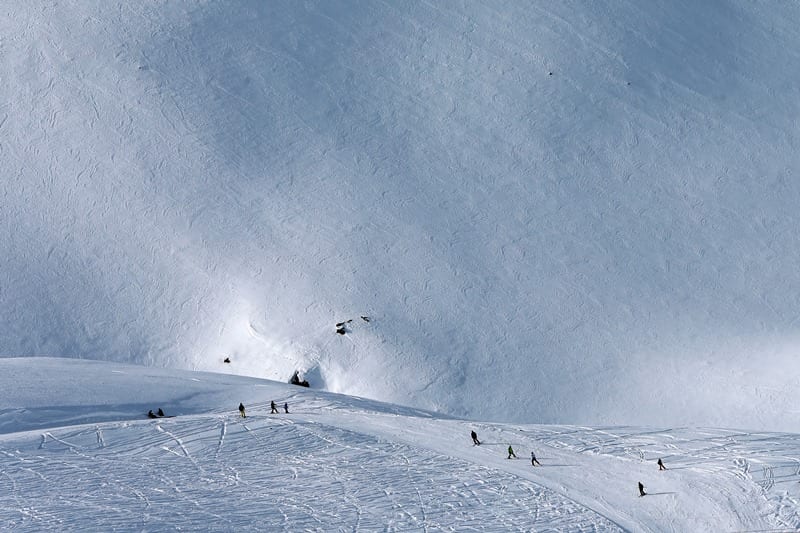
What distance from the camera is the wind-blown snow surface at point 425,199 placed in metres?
42.7

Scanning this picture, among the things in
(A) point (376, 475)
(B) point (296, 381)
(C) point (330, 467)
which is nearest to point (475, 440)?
(A) point (376, 475)

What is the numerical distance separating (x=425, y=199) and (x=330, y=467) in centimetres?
1865

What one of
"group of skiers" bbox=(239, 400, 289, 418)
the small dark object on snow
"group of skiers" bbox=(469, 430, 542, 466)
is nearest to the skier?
"group of skiers" bbox=(469, 430, 542, 466)

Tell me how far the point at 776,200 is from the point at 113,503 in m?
32.9

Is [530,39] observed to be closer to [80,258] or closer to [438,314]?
[438,314]

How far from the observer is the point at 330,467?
33.8m

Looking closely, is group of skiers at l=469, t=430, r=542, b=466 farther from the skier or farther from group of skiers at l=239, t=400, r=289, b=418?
group of skiers at l=239, t=400, r=289, b=418

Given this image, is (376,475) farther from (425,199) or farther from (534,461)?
(425,199)

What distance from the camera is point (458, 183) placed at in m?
50.3

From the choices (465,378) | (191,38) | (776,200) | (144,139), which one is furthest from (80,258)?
(776,200)

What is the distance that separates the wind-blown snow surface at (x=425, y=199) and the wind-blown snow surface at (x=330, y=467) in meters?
4.51

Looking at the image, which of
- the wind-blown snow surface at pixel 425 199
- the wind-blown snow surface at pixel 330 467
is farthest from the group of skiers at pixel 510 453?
the wind-blown snow surface at pixel 425 199

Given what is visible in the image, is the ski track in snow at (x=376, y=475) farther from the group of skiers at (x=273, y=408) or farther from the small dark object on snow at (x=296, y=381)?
the small dark object on snow at (x=296, y=381)

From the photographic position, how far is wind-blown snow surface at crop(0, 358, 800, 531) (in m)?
30.8
